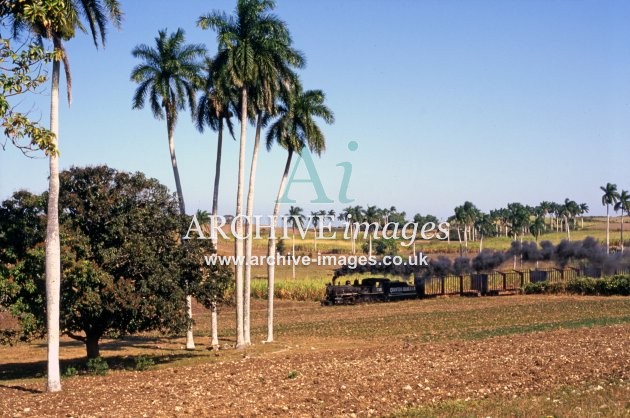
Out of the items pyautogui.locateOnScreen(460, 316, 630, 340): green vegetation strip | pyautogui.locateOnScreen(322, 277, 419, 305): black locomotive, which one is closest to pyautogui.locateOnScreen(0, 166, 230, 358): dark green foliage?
pyautogui.locateOnScreen(460, 316, 630, 340): green vegetation strip

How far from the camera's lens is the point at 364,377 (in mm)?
20750

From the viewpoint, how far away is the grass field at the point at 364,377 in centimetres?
1609

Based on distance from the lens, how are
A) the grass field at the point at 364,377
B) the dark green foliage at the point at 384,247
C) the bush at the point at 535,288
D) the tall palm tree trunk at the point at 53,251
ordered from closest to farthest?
the grass field at the point at 364,377, the tall palm tree trunk at the point at 53,251, the bush at the point at 535,288, the dark green foliage at the point at 384,247

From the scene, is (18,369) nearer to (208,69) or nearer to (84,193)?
(84,193)

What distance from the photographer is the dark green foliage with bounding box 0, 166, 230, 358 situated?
87.8 feet

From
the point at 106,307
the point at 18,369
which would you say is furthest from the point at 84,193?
the point at 18,369

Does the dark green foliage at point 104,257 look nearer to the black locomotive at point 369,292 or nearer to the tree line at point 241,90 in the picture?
the tree line at point 241,90

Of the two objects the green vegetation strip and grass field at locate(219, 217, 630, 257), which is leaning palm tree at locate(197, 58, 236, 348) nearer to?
the green vegetation strip

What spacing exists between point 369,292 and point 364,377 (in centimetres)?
4925

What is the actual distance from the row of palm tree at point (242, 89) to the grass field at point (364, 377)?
6223 millimetres

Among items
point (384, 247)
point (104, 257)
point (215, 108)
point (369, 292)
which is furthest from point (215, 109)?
point (384, 247)

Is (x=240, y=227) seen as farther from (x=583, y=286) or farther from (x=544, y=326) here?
(x=583, y=286)

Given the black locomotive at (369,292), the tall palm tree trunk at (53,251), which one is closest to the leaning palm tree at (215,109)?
the tall palm tree trunk at (53,251)

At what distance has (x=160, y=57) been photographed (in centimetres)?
3528
